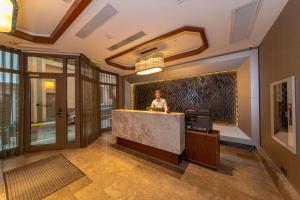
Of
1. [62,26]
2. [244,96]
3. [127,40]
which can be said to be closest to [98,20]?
[62,26]

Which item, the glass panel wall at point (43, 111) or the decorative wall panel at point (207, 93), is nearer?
the glass panel wall at point (43, 111)

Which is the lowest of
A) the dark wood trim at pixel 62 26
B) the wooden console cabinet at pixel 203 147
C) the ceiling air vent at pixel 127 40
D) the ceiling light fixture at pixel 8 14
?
the wooden console cabinet at pixel 203 147

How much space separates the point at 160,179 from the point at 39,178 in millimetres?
2285

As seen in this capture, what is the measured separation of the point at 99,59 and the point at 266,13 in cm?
432

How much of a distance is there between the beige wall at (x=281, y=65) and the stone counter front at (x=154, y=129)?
1642 mm

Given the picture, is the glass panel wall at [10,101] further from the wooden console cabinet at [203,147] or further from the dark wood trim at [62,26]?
the wooden console cabinet at [203,147]

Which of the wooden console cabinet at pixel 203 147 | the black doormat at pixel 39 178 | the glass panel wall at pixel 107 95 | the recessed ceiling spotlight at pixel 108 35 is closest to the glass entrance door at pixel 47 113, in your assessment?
the black doormat at pixel 39 178

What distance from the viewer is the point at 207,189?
2.02 metres

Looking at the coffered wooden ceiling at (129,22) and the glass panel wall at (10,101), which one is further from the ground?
the coffered wooden ceiling at (129,22)

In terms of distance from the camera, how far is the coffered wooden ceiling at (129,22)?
1.92 m

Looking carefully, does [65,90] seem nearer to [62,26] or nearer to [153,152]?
[62,26]

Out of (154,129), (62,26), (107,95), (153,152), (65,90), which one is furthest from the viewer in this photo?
(107,95)

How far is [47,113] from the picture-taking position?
3.75m

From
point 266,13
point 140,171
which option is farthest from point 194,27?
point 140,171
